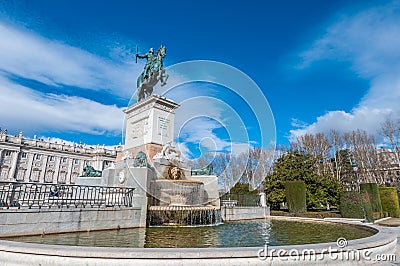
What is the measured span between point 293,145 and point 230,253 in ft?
153

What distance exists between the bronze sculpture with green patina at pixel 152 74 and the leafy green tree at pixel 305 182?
18.9 m

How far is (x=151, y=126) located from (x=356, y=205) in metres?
16.9

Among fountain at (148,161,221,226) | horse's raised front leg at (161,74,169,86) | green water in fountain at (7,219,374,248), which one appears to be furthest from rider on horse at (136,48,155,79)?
green water in fountain at (7,219,374,248)

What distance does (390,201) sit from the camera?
24.0m

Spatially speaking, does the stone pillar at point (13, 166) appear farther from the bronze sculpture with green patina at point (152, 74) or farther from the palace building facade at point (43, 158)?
the bronze sculpture with green patina at point (152, 74)

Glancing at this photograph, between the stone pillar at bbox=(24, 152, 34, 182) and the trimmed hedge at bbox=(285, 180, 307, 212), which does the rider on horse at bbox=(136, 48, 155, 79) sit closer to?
the trimmed hedge at bbox=(285, 180, 307, 212)

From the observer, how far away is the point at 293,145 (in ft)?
157

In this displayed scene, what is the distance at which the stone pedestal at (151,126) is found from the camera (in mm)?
17844

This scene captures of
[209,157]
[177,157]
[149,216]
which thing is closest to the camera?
[149,216]

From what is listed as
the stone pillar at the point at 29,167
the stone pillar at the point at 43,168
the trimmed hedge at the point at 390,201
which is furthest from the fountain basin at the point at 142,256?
the stone pillar at the point at 43,168

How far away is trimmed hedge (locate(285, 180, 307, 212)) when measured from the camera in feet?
81.5

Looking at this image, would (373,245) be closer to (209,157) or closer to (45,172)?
(209,157)

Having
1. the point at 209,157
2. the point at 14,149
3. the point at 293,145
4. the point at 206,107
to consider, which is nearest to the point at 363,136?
the point at 293,145

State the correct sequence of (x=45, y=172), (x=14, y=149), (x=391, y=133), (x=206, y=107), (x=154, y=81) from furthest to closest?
(x=45, y=172) < (x=14, y=149) < (x=391, y=133) < (x=154, y=81) < (x=206, y=107)
